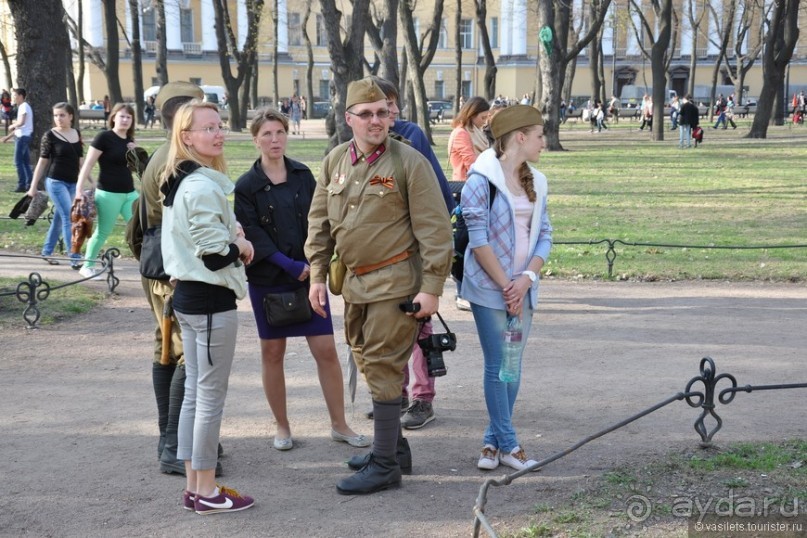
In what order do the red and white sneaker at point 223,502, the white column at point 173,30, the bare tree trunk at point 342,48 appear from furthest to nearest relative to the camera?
the white column at point 173,30 < the bare tree trunk at point 342,48 < the red and white sneaker at point 223,502

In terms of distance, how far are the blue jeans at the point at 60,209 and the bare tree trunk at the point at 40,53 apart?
5621mm

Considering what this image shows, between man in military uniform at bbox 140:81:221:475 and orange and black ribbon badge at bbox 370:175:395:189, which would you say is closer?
orange and black ribbon badge at bbox 370:175:395:189

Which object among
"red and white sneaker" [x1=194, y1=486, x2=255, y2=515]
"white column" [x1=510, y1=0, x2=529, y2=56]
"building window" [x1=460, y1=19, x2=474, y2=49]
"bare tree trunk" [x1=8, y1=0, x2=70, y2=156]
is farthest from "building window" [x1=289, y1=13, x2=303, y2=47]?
"red and white sneaker" [x1=194, y1=486, x2=255, y2=515]

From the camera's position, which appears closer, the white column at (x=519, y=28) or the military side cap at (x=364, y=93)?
the military side cap at (x=364, y=93)

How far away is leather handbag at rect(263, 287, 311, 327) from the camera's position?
17.9 ft

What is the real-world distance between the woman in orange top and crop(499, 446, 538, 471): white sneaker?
3348 millimetres

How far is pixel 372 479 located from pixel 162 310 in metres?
1.41

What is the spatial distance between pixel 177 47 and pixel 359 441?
69097 mm

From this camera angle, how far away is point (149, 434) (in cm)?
599

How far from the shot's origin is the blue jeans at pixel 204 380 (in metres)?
4.63

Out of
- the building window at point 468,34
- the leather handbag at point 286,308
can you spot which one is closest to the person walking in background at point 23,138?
the leather handbag at point 286,308

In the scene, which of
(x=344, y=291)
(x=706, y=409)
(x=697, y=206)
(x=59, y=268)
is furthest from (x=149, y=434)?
(x=697, y=206)

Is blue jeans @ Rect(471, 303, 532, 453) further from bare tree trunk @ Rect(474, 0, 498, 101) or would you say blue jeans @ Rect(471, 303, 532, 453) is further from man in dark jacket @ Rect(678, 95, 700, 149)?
bare tree trunk @ Rect(474, 0, 498, 101)

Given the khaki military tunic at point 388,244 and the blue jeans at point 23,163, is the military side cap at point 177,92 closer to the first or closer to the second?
the khaki military tunic at point 388,244
